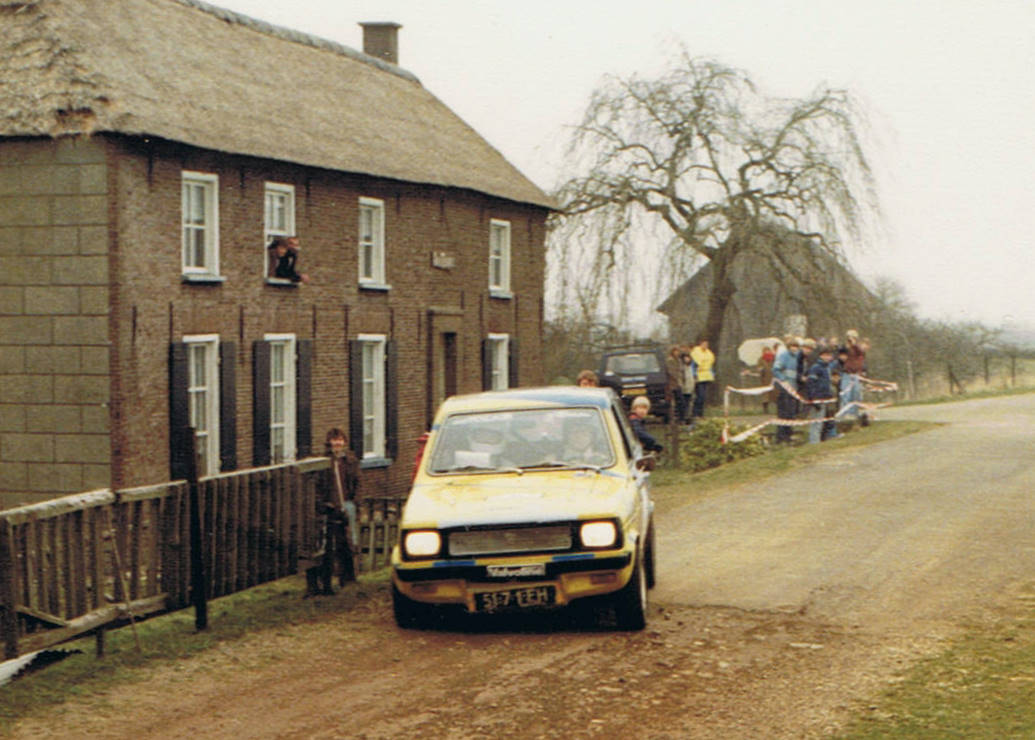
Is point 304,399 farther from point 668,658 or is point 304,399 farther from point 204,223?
point 668,658

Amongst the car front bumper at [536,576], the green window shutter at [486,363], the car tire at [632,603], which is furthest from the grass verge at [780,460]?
the car front bumper at [536,576]

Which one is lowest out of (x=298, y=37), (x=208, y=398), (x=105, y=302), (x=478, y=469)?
(x=478, y=469)

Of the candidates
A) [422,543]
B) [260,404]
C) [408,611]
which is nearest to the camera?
[422,543]

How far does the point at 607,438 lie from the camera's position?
12.0 meters

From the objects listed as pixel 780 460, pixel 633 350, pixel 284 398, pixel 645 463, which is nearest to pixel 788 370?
pixel 780 460

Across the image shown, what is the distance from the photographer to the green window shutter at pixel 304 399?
2508 cm

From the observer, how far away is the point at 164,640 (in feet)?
36.9

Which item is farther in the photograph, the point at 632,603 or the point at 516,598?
the point at 632,603

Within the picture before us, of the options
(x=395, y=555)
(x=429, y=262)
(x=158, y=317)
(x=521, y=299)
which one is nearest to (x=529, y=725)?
(x=395, y=555)

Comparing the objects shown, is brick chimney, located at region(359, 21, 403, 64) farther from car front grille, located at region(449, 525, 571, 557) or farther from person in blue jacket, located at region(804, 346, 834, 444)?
car front grille, located at region(449, 525, 571, 557)

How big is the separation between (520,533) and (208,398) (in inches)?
508

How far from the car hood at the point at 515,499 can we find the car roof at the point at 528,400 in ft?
2.69

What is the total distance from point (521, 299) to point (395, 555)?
23792 millimetres

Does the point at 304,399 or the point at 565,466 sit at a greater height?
the point at 304,399
